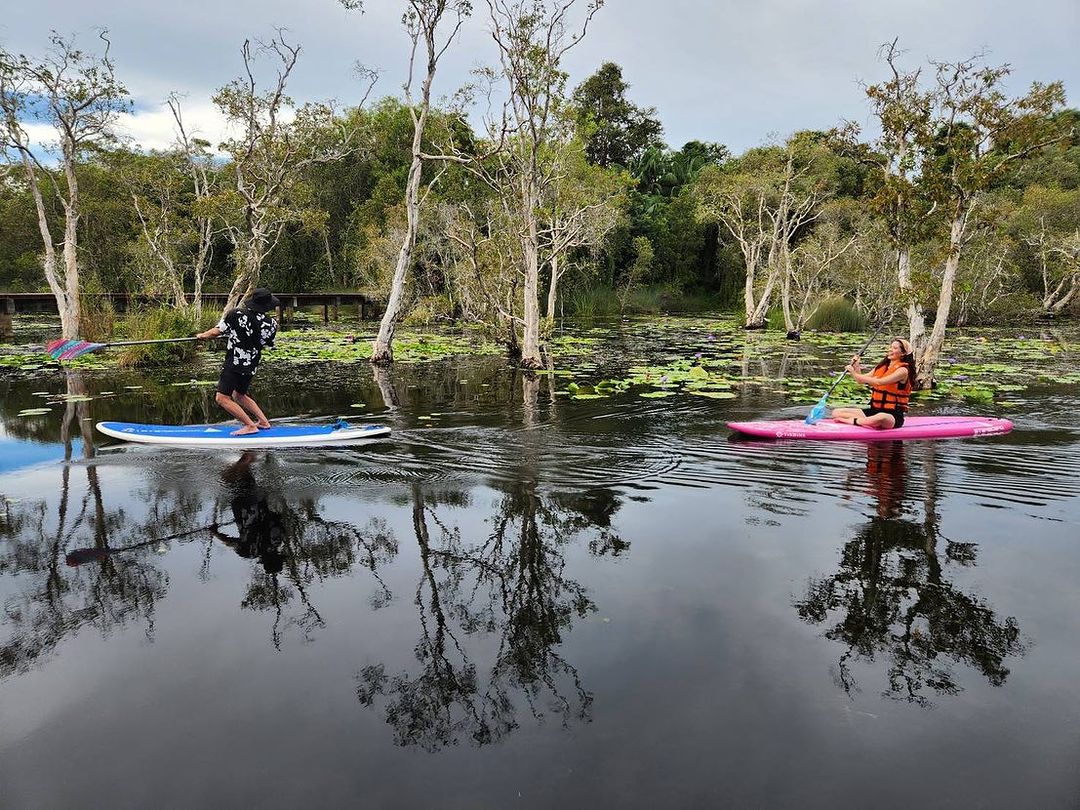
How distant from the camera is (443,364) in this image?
1591 cm

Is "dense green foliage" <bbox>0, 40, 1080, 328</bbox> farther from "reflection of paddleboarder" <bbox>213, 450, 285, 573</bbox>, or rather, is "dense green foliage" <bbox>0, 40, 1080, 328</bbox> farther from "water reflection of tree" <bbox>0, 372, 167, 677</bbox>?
"water reflection of tree" <bbox>0, 372, 167, 677</bbox>

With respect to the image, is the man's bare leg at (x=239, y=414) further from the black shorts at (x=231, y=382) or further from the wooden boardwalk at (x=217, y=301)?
the wooden boardwalk at (x=217, y=301)

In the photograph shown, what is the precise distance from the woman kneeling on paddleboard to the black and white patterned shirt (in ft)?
21.8

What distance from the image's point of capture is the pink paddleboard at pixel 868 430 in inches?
308

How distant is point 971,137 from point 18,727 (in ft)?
42.1

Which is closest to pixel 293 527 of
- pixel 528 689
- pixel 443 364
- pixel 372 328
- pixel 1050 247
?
pixel 528 689

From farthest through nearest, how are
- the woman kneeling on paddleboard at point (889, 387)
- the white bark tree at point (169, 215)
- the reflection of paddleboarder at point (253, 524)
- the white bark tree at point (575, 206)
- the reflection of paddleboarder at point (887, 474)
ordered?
the white bark tree at point (169, 215), the white bark tree at point (575, 206), the woman kneeling on paddleboard at point (889, 387), the reflection of paddleboarder at point (887, 474), the reflection of paddleboarder at point (253, 524)

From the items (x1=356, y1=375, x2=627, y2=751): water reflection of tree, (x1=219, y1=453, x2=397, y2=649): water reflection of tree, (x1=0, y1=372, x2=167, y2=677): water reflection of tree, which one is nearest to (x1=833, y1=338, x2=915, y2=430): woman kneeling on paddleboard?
(x1=356, y1=375, x2=627, y2=751): water reflection of tree

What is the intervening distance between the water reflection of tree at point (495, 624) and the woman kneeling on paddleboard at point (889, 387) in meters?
3.77

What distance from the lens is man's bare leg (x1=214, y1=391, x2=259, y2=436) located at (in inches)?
296

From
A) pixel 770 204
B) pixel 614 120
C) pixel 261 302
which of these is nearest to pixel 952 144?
pixel 261 302

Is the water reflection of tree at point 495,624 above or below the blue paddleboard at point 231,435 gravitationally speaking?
below

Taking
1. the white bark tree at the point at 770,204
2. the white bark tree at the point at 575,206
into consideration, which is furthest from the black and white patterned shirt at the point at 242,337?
the white bark tree at the point at 770,204

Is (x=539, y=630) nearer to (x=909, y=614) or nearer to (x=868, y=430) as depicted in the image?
(x=909, y=614)
